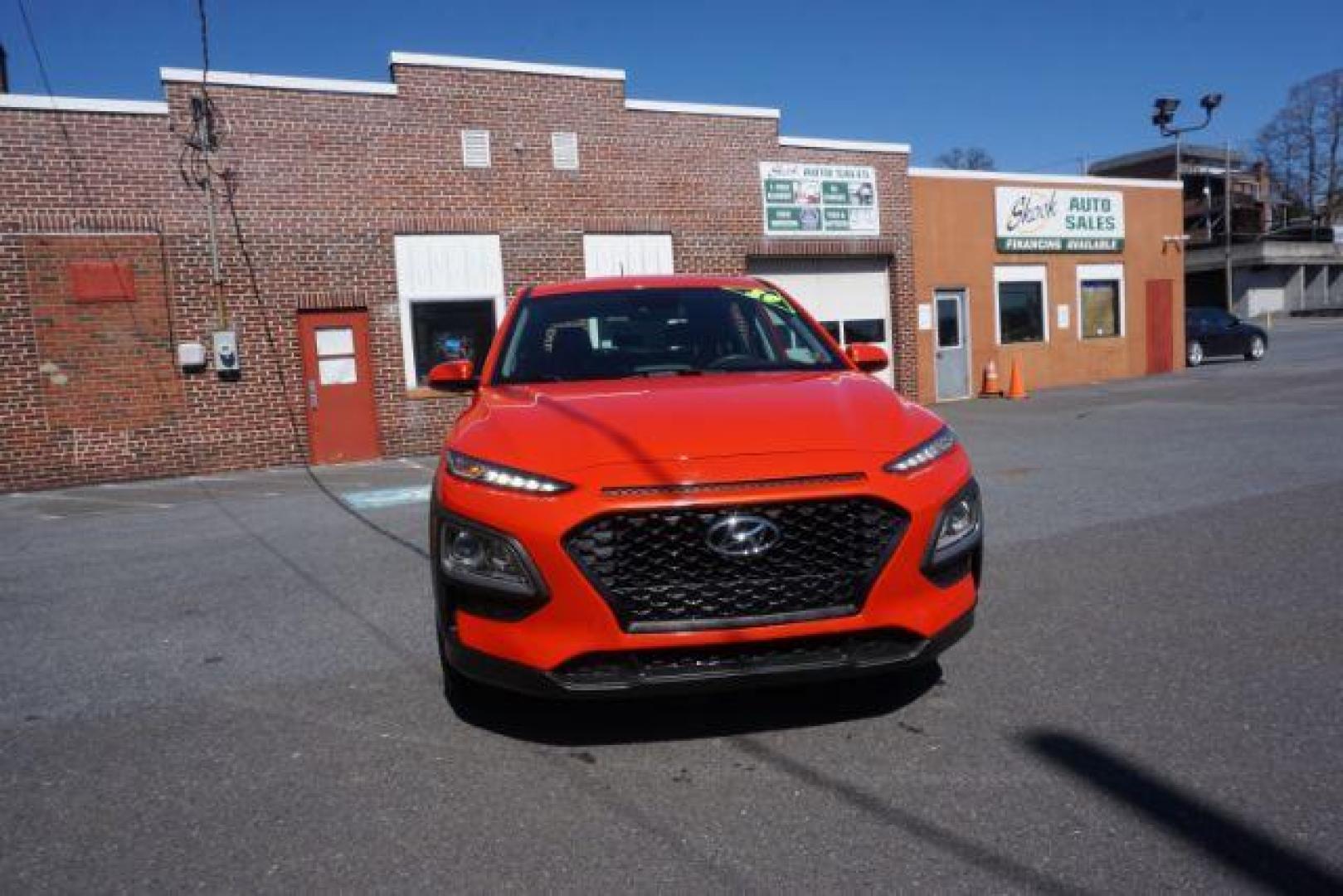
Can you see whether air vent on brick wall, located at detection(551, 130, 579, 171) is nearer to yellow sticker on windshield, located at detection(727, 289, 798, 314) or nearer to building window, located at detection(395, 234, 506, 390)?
building window, located at detection(395, 234, 506, 390)

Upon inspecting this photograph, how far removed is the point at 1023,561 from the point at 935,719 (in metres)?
2.66

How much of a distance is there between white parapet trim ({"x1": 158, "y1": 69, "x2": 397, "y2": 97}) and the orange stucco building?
10.1m

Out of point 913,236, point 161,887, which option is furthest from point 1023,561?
point 913,236

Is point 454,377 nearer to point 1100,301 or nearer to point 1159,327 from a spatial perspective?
point 1100,301

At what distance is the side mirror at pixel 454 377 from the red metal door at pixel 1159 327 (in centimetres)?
2294

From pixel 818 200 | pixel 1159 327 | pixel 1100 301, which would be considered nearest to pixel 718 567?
pixel 818 200

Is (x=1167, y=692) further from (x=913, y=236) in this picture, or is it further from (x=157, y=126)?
(x=913, y=236)

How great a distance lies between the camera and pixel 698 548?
3037mm

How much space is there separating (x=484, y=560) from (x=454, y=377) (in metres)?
1.67

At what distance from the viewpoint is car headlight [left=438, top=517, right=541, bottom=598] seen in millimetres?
3064

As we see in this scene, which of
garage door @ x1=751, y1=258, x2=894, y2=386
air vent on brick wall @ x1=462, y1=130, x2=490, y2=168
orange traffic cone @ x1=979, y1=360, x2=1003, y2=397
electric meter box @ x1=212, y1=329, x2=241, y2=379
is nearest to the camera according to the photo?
electric meter box @ x1=212, y1=329, x2=241, y2=379

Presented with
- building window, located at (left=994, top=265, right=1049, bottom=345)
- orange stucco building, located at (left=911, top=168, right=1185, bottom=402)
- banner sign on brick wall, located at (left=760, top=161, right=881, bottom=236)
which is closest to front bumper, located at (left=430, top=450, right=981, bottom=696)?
banner sign on brick wall, located at (left=760, top=161, right=881, bottom=236)

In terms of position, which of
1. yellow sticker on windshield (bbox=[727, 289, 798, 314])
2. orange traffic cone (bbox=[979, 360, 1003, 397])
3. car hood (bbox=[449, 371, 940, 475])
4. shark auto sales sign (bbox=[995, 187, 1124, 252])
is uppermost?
shark auto sales sign (bbox=[995, 187, 1124, 252])

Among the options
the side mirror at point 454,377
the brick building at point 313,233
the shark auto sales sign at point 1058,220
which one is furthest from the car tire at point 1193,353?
the side mirror at point 454,377
